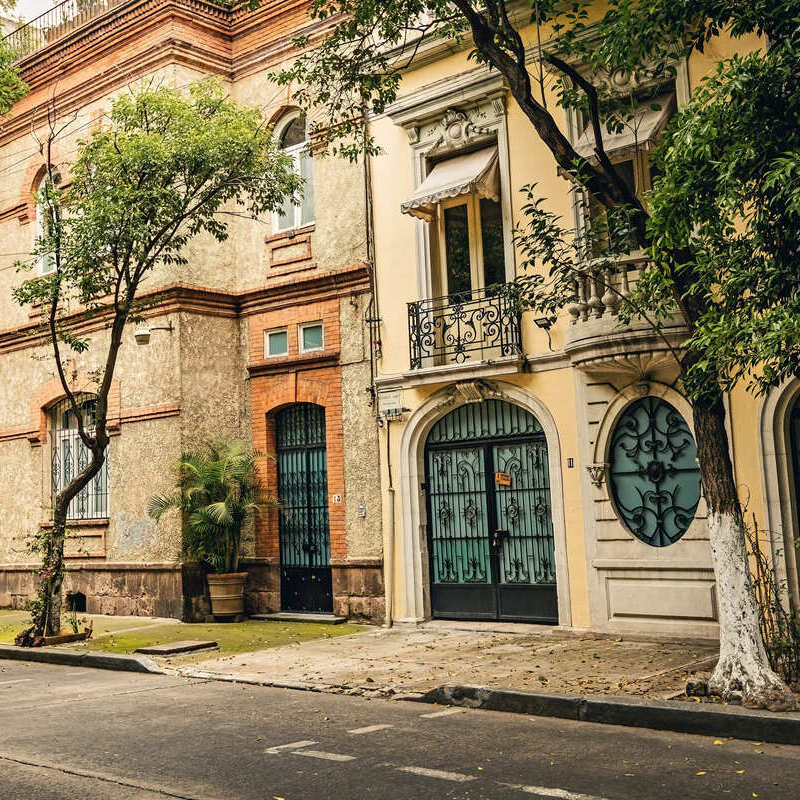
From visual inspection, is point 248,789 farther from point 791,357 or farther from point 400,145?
point 400,145

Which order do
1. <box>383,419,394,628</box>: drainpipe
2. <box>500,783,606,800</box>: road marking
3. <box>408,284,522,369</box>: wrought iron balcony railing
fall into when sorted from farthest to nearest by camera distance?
1. <box>383,419,394,628</box>: drainpipe
2. <box>408,284,522,369</box>: wrought iron balcony railing
3. <box>500,783,606,800</box>: road marking

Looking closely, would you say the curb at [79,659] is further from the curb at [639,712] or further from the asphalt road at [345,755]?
the curb at [639,712]

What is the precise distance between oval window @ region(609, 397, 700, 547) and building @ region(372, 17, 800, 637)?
0.02 meters

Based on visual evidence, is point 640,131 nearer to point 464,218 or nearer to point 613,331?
point 613,331

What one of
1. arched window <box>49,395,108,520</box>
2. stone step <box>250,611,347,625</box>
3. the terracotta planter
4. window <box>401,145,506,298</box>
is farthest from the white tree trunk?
arched window <box>49,395,108,520</box>

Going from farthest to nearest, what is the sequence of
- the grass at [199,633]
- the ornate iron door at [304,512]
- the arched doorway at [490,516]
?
1. the ornate iron door at [304,512]
2. the arched doorway at [490,516]
3. the grass at [199,633]

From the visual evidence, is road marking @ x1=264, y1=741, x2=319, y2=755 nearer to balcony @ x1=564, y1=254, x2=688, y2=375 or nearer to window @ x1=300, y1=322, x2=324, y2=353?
balcony @ x1=564, y1=254, x2=688, y2=375

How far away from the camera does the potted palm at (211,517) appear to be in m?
15.3

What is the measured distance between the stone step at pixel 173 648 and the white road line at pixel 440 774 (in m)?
6.28

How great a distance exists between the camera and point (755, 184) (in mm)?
7609

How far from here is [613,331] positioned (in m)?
11.4

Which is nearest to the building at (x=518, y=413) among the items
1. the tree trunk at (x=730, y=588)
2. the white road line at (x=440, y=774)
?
the tree trunk at (x=730, y=588)

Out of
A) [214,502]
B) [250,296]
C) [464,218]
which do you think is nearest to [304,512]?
[214,502]

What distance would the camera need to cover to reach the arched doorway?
13008 millimetres
